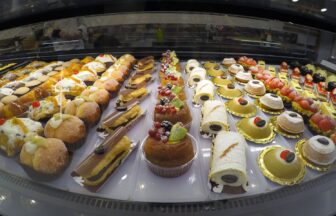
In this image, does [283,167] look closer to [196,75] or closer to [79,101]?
[196,75]

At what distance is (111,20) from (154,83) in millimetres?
994

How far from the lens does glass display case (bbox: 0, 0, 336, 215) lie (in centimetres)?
168

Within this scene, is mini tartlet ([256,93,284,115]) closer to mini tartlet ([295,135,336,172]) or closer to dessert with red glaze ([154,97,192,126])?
mini tartlet ([295,135,336,172])

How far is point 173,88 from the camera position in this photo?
9.70ft

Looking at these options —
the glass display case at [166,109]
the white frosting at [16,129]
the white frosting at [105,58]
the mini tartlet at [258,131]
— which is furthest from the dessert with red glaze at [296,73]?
the white frosting at [16,129]

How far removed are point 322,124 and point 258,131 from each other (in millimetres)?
637

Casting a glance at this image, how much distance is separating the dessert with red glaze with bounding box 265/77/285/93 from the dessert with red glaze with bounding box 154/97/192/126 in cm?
138

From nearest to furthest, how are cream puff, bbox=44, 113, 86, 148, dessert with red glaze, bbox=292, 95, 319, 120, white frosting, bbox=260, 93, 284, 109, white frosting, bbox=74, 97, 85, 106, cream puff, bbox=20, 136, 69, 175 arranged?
1. cream puff, bbox=20, 136, 69, 175
2. cream puff, bbox=44, 113, 86, 148
3. white frosting, bbox=74, 97, 85, 106
4. dessert with red glaze, bbox=292, 95, 319, 120
5. white frosting, bbox=260, 93, 284, 109

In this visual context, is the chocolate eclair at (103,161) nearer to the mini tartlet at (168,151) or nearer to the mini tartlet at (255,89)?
the mini tartlet at (168,151)

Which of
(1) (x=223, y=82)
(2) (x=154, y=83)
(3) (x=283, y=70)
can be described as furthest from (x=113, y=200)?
(3) (x=283, y=70)

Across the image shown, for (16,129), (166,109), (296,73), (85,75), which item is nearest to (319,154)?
(166,109)

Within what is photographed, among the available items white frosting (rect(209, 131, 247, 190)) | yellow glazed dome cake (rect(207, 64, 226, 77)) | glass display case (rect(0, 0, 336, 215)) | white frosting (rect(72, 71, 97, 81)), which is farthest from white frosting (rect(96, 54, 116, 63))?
white frosting (rect(209, 131, 247, 190))

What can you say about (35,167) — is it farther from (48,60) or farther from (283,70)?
(283,70)

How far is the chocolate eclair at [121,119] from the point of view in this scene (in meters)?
2.44
